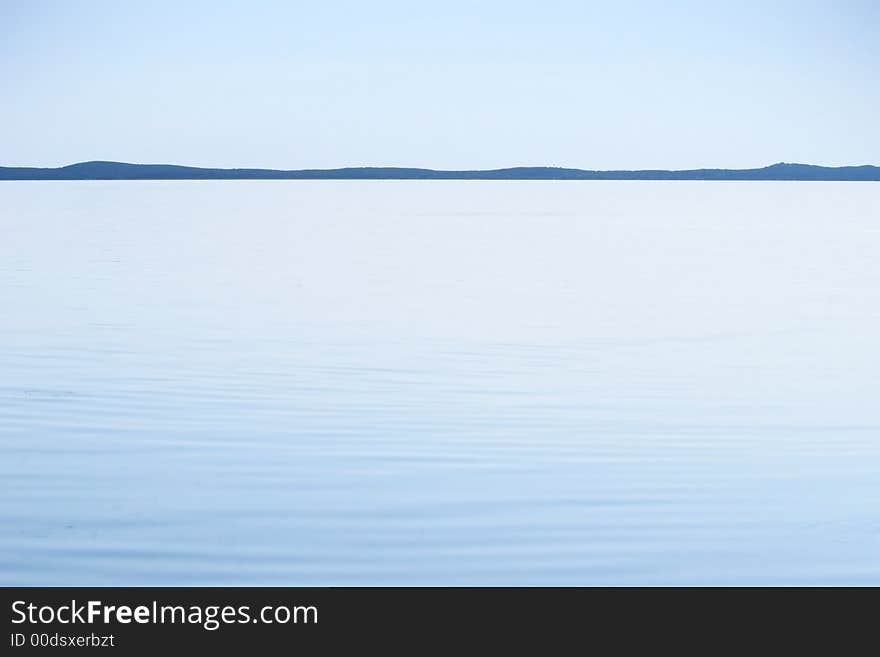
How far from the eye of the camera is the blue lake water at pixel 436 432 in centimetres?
753

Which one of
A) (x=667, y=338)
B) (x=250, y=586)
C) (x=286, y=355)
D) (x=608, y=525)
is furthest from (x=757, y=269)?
(x=250, y=586)

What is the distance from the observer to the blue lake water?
296 inches

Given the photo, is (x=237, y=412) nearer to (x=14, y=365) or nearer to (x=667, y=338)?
(x=14, y=365)

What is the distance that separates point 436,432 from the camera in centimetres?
→ 1056

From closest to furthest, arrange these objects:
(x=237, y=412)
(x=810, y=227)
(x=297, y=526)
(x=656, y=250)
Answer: (x=297, y=526)
(x=237, y=412)
(x=656, y=250)
(x=810, y=227)

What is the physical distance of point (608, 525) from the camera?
8078 millimetres

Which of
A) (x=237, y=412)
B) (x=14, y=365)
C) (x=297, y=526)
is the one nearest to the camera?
(x=297, y=526)
